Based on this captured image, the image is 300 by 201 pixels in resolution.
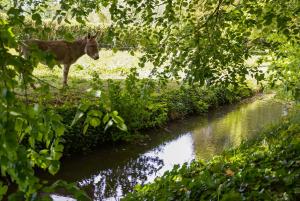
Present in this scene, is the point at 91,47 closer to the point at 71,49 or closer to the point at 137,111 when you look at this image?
the point at 71,49

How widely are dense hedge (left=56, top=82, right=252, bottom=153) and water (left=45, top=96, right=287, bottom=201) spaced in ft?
1.09

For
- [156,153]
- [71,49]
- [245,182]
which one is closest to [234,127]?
[156,153]

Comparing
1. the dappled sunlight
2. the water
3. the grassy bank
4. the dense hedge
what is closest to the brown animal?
the dense hedge

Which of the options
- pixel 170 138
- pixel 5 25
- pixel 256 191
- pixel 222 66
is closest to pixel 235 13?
pixel 222 66

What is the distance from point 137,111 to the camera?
40.0 feet

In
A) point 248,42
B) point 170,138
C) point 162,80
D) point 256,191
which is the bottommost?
point 170,138

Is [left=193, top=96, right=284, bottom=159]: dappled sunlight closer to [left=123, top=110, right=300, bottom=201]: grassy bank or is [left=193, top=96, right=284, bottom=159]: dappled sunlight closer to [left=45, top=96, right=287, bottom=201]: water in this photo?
[left=45, top=96, right=287, bottom=201]: water

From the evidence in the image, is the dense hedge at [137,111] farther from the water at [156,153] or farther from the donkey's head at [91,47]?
the donkey's head at [91,47]

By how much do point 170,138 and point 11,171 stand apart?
12248 mm

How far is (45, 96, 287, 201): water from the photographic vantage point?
9.79 m

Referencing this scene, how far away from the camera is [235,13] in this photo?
19.6 ft

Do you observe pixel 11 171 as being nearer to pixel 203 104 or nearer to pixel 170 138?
pixel 170 138

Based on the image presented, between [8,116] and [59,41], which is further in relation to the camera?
[59,41]

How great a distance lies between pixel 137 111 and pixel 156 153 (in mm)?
1319
